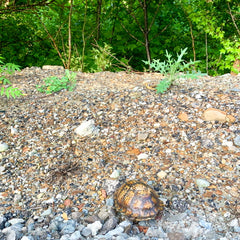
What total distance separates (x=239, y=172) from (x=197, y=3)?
414 centimetres

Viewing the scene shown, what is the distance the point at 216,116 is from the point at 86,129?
147cm

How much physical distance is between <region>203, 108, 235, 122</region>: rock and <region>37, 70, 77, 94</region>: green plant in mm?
1934

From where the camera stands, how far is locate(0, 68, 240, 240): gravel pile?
1.88m

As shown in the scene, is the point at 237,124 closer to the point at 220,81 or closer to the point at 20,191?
the point at 220,81

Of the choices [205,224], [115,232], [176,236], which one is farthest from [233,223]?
[115,232]

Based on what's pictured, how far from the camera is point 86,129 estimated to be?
290 centimetres

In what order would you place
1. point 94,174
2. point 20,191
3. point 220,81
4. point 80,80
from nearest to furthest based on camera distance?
point 20,191 → point 94,174 → point 220,81 → point 80,80

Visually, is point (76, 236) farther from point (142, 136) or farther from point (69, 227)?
point (142, 136)

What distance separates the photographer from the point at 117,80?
4.21m

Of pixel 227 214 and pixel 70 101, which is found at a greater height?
pixel 70 101

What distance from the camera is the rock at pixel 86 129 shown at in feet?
9.46

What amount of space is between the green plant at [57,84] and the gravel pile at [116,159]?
0.10m

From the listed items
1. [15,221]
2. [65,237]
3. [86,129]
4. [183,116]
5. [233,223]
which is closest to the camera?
[65,237]

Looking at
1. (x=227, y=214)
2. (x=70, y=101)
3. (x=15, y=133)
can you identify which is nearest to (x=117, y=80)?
(x=70, y=101)
